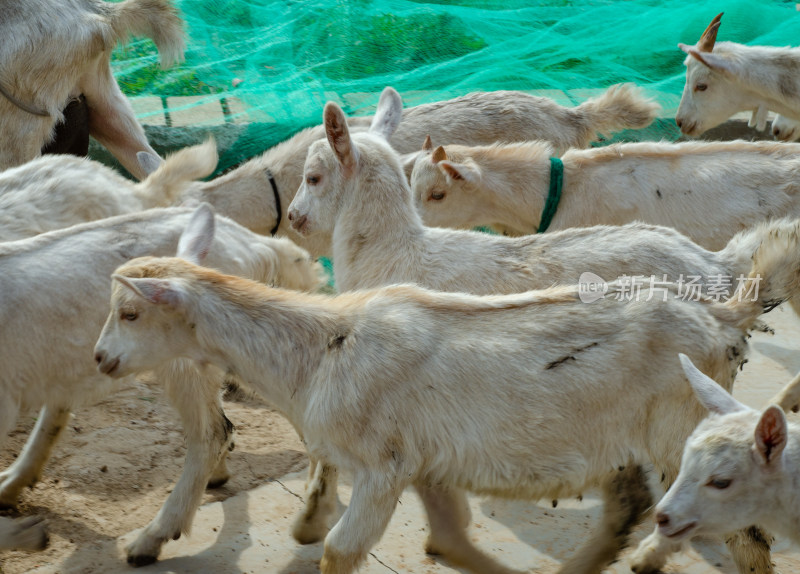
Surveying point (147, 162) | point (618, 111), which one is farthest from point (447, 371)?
point (618, 111)

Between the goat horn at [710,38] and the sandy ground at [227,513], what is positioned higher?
the goat horn at [710,38]

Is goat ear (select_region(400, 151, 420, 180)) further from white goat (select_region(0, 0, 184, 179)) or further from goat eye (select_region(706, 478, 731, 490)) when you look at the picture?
goat eye (select_region(706, 478, 731, 490))

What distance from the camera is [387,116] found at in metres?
5.65

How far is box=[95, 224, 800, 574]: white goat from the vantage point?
3.69 metres

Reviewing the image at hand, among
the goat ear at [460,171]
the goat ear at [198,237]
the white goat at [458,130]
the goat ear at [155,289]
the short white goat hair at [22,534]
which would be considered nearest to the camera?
the goat ear at [155,289]

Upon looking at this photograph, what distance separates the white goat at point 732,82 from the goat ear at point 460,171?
2.36 metres

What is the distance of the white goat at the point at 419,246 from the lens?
4543 millimetres

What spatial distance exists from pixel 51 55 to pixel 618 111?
3873 millimetres

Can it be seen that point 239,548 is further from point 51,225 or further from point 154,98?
point 154,98

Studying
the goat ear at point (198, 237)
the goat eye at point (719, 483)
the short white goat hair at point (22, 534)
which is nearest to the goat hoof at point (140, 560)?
the short white goat hair at point (22, 534)

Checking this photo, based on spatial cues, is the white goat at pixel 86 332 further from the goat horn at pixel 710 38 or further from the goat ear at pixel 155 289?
the goat horn at pixel 710 38

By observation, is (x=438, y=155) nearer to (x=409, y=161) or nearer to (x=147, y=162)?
(x=409, y=161)

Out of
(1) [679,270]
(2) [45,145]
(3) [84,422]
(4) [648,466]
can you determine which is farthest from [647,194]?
(2) [45,145]

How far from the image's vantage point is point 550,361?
3734 mm
